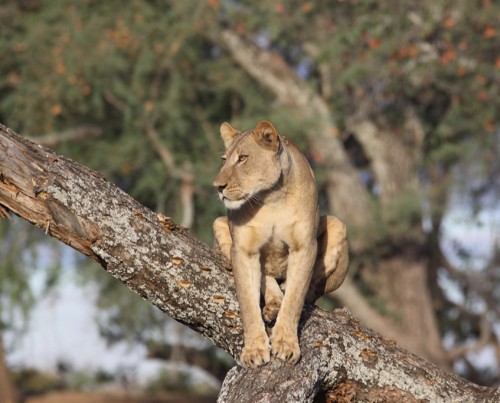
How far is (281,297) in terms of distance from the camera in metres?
4.61

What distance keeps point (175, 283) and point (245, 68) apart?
354 inches

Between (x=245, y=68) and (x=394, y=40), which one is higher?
(x=394, y=40)

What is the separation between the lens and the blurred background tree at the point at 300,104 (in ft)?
36.9

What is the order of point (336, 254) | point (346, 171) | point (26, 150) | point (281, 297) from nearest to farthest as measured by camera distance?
point (26, 150) → point (281, 297) → point (336, 254) → point (346, 171)

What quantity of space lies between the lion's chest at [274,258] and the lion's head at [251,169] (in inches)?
9.7

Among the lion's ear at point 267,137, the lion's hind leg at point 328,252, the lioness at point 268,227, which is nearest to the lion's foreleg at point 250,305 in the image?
the lioness at point 268,227

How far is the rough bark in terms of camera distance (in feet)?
13.5

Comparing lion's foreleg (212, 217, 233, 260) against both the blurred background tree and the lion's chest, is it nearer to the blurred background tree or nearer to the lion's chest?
the lion's chest

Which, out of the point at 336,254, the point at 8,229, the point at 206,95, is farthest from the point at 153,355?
the point at 336,254

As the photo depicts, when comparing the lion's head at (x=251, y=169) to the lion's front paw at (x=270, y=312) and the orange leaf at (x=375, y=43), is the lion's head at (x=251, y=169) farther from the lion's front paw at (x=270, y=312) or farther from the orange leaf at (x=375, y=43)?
the orange leaf at (x=375, y=43)

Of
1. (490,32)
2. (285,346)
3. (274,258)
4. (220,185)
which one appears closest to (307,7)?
(490,32)

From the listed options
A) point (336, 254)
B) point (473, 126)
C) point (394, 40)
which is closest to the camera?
point (336, 254)

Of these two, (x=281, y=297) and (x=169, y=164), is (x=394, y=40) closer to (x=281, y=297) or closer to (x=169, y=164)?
(x=169, y=164)

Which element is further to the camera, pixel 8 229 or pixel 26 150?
pixel 8 229
